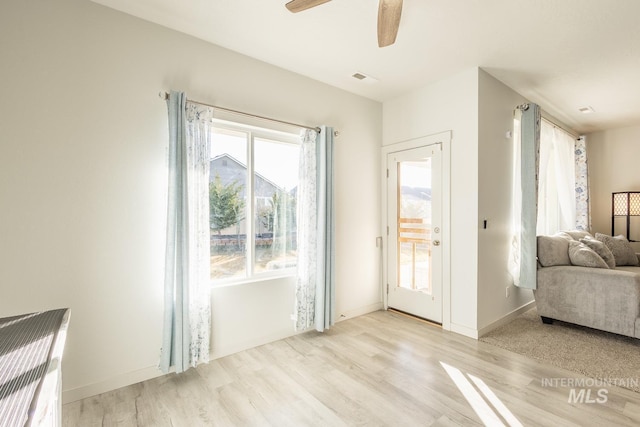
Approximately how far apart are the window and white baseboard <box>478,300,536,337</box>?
2.12m

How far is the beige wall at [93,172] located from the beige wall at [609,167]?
6.40 metres

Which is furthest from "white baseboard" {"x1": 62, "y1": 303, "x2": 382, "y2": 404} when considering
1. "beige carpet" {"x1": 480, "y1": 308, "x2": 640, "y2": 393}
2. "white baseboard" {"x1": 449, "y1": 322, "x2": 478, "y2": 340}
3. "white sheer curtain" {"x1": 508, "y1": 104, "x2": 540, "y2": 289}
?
"white sheer curtain" {"x1": 508, "y1": 104, "x2": 540, "y2": 289}

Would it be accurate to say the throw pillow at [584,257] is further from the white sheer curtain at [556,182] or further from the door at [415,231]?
the door at [415,231]

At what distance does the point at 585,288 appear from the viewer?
3082mm

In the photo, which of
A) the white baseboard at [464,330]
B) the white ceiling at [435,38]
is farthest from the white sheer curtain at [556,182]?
the white baseboard at [464,330]

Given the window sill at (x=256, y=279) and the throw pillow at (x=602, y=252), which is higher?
the throw pillow at (x=602, y=252)

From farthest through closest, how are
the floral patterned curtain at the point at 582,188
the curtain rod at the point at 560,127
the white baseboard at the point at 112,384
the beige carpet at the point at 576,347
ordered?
the floral patterned curtain at the point at 582,188
the curtain rod at the point at 560,127
the beige carpet at the point at 576,347
the white baseboard at the point at 112,384

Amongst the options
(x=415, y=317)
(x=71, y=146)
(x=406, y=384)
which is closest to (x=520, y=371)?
(x=406, y=384)

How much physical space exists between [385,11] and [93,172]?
7.22 feet

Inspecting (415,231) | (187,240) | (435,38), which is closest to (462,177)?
(415,231)

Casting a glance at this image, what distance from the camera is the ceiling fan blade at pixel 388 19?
5.63 feet

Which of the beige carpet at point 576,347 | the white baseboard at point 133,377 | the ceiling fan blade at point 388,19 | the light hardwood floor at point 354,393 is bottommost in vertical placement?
→ the light hardwood floor at point 354,393

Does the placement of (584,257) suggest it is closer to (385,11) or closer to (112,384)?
(385,11)

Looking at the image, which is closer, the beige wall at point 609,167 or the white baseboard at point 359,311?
the white baseboard at point 359,311
